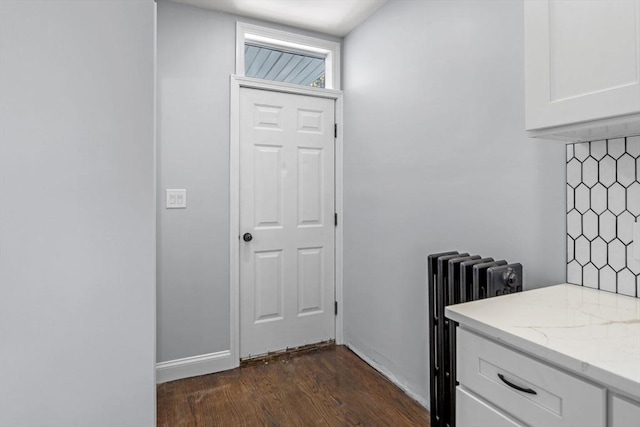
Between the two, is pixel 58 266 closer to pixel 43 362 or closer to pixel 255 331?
pixel 43 362

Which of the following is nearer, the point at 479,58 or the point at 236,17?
→ the point at 479,58

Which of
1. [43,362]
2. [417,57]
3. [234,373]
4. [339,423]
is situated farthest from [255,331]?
[417,57]

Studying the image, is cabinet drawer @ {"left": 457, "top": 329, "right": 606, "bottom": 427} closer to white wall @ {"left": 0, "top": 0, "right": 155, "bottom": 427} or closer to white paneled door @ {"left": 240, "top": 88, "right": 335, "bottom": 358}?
white wall @ {"left": 0, "top": 0, "right": 155, "bottom": 427}

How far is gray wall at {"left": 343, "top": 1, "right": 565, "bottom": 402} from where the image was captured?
150cm

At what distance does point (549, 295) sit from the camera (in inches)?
47.5

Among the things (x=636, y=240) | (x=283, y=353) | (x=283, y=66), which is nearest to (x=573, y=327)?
(x=636, y=240)

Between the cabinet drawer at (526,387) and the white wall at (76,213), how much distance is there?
4.22 ft

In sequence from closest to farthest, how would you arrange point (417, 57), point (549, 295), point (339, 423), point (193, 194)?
point (549, 295) < point (339, 423) < point (417, 57) < point (193, 194)

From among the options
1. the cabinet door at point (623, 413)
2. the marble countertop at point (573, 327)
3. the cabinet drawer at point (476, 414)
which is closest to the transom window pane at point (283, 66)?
the marble countertop at point (573, 327)

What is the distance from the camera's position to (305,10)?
2439 millimetres

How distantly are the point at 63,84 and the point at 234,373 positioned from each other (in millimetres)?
1971

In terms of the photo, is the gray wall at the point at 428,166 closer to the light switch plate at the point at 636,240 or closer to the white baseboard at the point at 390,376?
the white baseboard at the point at 390,376

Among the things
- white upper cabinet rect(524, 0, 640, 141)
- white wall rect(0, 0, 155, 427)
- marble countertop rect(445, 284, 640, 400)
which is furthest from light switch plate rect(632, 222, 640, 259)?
white wall rect(0, 0, 155, 427)

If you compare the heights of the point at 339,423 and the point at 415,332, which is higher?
the point at 415,332
